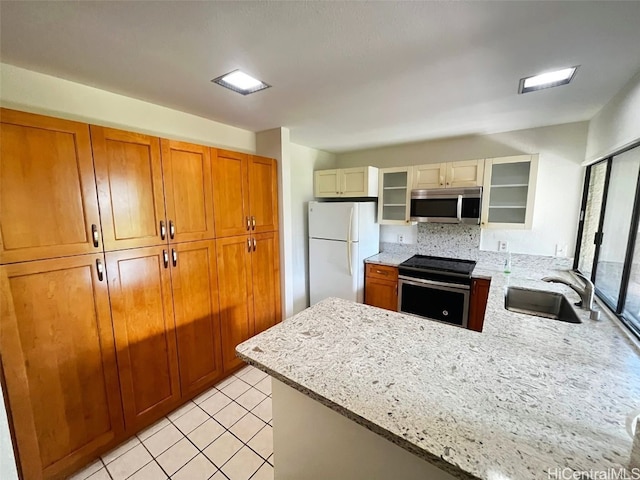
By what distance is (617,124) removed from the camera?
5.80 feet

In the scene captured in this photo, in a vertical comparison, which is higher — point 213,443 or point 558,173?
point 558,173

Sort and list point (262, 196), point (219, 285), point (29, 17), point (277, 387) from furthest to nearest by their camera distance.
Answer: point (262, 196)
point (219, 285)
point (277, 387)
point (29, 17)

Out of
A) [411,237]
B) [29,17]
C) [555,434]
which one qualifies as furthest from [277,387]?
[411,237]

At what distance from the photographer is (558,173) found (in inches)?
Answer: 102

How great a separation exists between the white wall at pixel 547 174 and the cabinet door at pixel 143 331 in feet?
10.4

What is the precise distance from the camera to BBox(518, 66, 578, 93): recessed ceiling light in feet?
5.04

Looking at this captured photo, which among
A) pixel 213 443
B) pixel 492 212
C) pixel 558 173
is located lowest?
pixel 213 443

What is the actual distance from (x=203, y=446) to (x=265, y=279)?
1.35 meters

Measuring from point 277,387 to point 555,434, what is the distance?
0.96 metres

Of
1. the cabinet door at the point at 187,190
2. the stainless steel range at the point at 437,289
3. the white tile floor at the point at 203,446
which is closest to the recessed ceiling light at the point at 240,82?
the cabinet door at the point at 187,190

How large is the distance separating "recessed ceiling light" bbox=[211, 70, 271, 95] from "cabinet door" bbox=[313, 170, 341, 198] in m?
1.73

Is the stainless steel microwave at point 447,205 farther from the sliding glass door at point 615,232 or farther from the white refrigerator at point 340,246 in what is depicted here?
the sliding glass door at point 615,232

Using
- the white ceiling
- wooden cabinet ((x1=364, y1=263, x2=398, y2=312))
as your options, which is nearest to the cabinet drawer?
wooden cabinet ((x1=364, y1=263, x2=398, y2=312))

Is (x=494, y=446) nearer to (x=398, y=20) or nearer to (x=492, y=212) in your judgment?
(x=398, y=20)
